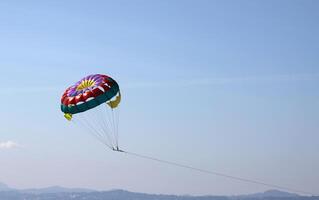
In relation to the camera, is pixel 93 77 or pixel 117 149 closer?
pixel 117 149

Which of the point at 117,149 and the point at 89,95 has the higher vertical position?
the point at 89,95

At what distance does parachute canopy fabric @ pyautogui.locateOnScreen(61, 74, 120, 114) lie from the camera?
166 ft

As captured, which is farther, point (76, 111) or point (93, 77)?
point (93, 77)

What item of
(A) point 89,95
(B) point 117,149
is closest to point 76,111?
(A) point 89,95

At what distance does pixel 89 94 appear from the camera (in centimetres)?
5072

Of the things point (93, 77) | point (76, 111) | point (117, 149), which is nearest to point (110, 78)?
point (93, 77)

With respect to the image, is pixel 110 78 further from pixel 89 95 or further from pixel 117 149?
pixel 117 149

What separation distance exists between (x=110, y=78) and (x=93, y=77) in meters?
2.30

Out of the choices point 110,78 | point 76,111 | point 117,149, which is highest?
point 110,78

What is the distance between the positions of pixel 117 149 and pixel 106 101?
18.4 ft

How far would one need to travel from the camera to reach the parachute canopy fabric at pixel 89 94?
1996 inches

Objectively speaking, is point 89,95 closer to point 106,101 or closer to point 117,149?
point 106,101

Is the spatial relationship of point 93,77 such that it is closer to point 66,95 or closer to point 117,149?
point 66,95

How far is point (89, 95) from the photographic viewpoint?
50.6 m
